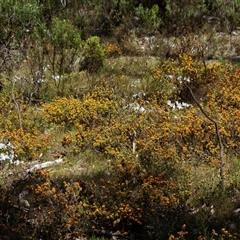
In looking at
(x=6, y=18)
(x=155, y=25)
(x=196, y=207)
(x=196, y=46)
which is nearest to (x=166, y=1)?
(x=155, y=25)

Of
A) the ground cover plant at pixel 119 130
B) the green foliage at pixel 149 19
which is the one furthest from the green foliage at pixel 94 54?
the green foliage at pixel 149 19

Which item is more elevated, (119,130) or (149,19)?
(119,130)

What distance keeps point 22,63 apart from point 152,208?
20.3 ft

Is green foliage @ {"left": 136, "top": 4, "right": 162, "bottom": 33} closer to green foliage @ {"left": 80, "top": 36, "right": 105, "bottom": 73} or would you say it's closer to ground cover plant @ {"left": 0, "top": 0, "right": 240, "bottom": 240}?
ground cover plant @ {"left": 0, "top": 0, "right": 240, "bottom": 240}

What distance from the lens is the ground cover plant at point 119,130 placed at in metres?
4.64

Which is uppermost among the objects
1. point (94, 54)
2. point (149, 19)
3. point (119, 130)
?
point (119, 130)

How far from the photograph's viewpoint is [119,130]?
657cm

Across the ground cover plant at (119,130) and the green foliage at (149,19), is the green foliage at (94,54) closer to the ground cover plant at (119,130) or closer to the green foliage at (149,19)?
the ground cover plant at (119,130)

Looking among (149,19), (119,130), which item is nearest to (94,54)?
(149,19)

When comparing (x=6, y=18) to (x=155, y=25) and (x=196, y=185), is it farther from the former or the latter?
(x=196, y=185)

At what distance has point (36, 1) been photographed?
12492mm

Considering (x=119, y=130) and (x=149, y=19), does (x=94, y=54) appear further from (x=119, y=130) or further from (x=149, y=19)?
(x=119, y=130)

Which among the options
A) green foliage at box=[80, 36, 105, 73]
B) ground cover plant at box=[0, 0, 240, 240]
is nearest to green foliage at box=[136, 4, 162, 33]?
ground cover plant at box=[0, 0, 240, 240]

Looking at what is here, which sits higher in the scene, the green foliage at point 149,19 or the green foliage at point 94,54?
the green foliage at point 94,54
